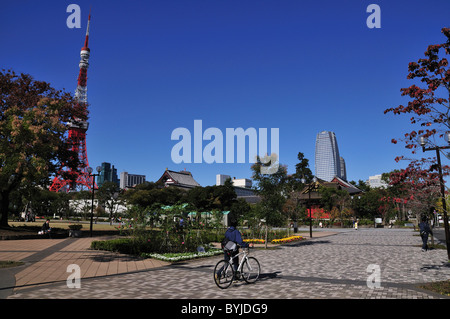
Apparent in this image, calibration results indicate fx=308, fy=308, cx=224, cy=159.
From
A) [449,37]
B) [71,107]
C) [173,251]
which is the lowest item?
[173,251]

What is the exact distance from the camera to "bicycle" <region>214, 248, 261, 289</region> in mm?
8359

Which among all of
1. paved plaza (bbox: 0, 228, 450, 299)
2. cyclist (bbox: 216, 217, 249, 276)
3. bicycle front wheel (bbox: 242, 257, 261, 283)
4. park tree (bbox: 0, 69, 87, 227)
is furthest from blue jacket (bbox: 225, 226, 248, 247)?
park tree (bbox: 0, 69, 87, 227)

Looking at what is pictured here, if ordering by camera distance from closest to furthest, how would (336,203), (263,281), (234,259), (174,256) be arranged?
1. (234,259)
2. (263,281)
3. (174,256)
4. (336,203)

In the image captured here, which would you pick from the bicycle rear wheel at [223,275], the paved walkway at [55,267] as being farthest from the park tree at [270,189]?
the bicycle rear wheel at [223,275]

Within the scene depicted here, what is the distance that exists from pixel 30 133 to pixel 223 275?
483 inches

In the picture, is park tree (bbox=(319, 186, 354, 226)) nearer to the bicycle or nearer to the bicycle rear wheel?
the bicycle

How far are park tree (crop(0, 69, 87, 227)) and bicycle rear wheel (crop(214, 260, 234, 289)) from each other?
38.0 ft

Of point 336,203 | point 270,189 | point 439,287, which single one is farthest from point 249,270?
point 336,203

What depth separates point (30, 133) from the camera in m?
14.9

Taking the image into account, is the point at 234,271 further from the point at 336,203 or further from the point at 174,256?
the point at 336,203

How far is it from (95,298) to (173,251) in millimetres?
9106
